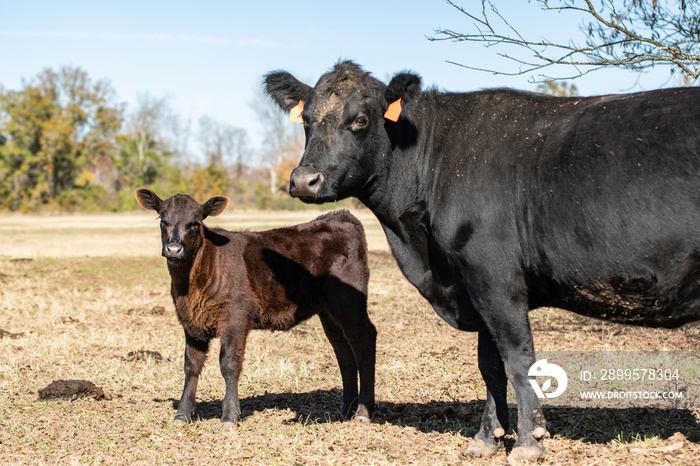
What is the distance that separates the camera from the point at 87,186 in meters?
54.1

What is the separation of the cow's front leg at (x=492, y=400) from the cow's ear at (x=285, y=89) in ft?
7.70

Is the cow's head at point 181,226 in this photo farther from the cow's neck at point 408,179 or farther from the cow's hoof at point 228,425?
the cow's neck at point 408,179

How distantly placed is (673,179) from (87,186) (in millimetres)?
55592

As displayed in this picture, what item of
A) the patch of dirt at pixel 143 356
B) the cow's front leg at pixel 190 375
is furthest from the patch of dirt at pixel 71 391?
the patch of dirt at pixel 143 356

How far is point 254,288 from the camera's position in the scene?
617 cm

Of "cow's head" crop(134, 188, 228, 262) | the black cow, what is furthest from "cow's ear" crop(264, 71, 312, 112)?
"cow's head" crop(134, 188, 228, 262)

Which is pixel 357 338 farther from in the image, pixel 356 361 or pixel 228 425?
pixel 228 425

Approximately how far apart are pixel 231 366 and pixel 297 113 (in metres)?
2.24

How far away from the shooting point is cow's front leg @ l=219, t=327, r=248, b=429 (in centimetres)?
554

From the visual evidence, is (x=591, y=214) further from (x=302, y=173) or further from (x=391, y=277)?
(x=391, y=277)

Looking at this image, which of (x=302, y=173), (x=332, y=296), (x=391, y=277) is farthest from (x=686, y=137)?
(x=391, y=277)

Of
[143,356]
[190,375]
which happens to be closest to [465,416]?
[190,375]

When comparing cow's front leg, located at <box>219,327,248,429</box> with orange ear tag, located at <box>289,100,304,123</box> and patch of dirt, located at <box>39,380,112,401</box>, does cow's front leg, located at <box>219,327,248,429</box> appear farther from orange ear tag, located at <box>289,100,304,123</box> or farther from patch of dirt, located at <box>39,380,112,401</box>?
orange ear tag, located at <box>289,100,304,123</box>

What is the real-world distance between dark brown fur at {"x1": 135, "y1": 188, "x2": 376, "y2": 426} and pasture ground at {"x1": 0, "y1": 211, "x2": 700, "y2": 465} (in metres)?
0.41
